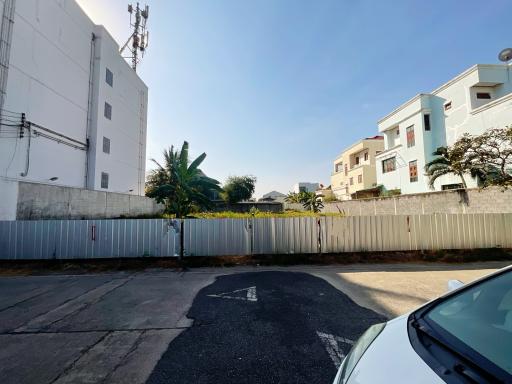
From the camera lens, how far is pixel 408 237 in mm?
9422

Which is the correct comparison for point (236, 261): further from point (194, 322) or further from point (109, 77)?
point (109, 77)

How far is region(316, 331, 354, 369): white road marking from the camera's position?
3048mm

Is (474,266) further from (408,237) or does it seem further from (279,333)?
(279,333)

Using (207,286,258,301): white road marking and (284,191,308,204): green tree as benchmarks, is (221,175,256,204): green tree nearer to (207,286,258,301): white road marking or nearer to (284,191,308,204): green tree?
(284,191,308,204): green tree

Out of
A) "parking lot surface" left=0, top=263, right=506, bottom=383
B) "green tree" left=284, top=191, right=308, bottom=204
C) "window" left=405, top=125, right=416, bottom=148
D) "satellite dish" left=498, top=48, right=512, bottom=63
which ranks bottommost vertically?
"parking lot surface" left=0, top=263, right=506, bottom=383

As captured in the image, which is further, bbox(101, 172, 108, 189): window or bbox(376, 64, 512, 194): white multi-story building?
bbox(101, 172, 108, 189): window

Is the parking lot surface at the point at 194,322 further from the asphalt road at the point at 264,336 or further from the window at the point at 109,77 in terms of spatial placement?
the window at the point at 109,77

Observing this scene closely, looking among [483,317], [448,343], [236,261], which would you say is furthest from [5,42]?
[483,317]

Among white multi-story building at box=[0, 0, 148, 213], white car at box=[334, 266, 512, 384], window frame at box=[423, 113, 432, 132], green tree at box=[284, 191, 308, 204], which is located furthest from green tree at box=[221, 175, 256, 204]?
white car at box=[334, 266, 512, 384]

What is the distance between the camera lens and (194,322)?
418 cm

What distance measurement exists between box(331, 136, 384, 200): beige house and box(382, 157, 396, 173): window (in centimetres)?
281

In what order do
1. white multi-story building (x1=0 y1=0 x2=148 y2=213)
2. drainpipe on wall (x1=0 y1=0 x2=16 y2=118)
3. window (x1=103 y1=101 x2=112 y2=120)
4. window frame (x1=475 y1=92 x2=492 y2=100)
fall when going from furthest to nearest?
window frame (x1=475 y1=92 x2=492 y2=100)
window (x1=103 y1=101 x2=112 y2=120)
white multi-story building (x1=0 y1=0 x2=148 y2=213)
drainpipe on wall (x1=0 y1=0 x2=16 y2=118)

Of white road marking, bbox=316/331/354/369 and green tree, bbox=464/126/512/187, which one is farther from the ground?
green tree, bbox=464/126/512/187

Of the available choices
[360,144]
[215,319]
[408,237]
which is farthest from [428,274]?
[360,144]
